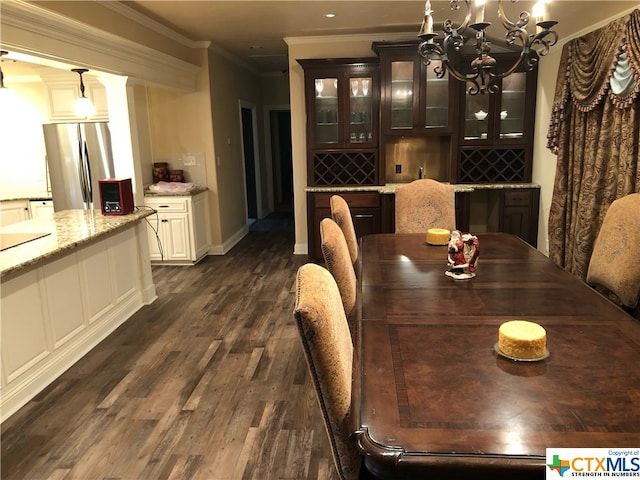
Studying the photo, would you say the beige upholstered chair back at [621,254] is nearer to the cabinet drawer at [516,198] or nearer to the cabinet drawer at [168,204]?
the cabinet drawer at [516,198]

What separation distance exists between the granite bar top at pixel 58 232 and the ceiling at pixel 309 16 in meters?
1.72

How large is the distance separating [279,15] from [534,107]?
Answer: 2.79 meters

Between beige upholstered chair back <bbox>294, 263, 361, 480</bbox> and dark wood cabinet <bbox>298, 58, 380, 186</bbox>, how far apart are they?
A: 159 inches

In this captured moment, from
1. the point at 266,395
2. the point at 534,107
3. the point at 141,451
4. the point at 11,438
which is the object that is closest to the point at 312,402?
the point at 266,395

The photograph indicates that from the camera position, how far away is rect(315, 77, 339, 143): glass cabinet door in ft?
17.2

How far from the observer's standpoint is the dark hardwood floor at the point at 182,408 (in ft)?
7.10

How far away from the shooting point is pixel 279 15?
167 inches

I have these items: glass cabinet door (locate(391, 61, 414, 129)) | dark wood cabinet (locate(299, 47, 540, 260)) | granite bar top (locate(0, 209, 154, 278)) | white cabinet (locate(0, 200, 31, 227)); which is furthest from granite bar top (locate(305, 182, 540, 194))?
white cabinet (locate(0, 200, 31, 227))

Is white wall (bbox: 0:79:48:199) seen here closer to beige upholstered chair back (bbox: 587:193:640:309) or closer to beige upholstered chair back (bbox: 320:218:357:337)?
beige upholstered chair back (bbox: 320:218:357:337)

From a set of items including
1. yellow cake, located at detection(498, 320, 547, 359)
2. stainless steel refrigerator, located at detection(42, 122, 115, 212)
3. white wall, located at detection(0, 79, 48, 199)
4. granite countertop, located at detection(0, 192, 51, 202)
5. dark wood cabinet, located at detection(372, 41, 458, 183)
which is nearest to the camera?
yellow cake, located at detection(498, 320, 547, 359)

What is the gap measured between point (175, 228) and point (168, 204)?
0.90 ft

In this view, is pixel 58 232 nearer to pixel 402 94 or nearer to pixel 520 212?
pixel 402 94

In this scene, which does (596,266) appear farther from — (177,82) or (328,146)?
(177,82)

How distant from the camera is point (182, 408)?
8.57 feet
